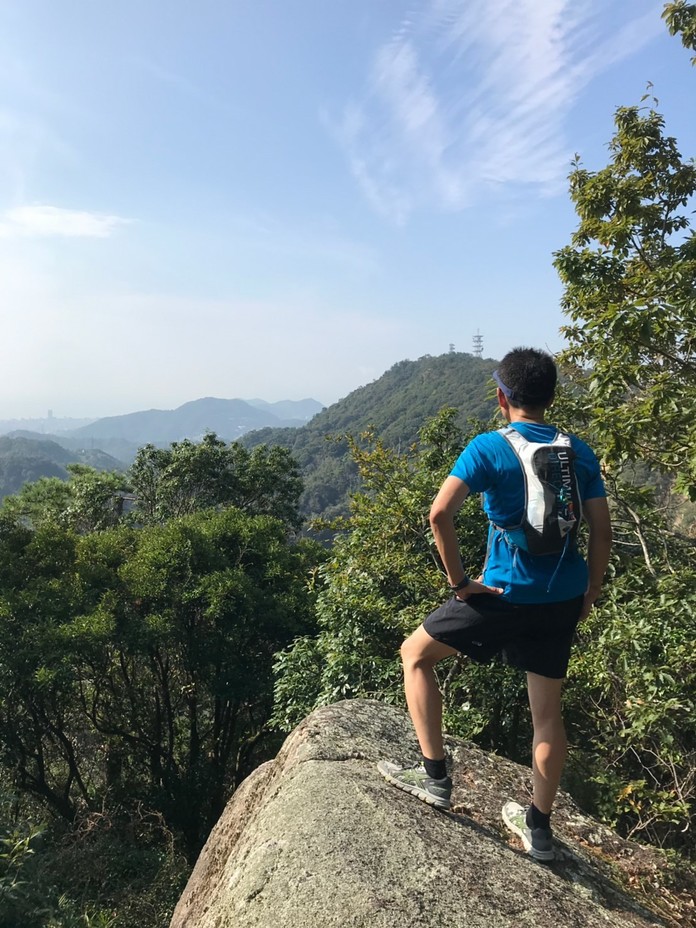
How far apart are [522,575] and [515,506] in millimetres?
335

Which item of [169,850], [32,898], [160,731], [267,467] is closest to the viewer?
[32,898]

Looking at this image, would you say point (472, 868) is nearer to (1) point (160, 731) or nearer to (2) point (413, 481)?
(2) point (413, 481)

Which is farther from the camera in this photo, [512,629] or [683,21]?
[683,21]

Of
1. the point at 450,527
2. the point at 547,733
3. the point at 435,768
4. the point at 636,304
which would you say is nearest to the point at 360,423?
the point at 636,304

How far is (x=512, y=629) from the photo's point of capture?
2865 mm

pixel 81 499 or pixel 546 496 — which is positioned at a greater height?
pixel 546 496

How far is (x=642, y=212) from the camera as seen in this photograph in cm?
748

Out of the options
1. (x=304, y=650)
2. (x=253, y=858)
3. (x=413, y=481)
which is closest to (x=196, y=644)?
(x=304, y=650)

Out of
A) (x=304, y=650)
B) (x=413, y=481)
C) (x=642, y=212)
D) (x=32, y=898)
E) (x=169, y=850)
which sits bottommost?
(x=169, y=850)

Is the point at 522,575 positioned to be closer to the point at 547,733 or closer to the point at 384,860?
the point at 547,733

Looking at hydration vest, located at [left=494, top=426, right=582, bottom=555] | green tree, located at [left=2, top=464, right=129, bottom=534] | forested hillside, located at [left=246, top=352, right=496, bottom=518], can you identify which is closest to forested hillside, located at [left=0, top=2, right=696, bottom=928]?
hydration vest, located at [left=494, top=426, right=582, bottom=555]

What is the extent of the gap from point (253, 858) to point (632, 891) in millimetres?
2122

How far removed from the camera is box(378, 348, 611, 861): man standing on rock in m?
2.71

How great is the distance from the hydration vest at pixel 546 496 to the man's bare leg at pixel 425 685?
0.74m
